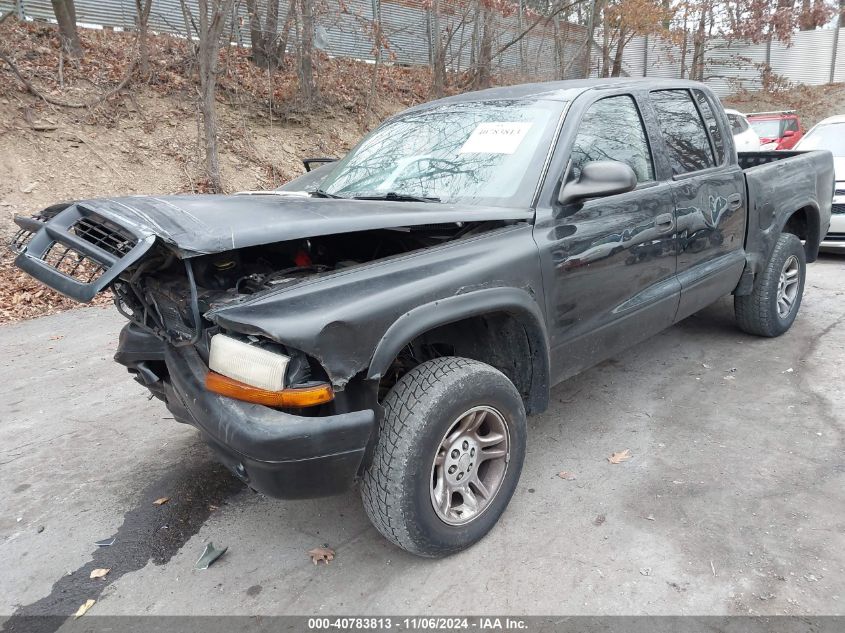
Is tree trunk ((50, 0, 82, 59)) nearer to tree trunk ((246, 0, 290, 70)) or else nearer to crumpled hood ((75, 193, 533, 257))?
tree trunk ((246, 0, 290, 70))

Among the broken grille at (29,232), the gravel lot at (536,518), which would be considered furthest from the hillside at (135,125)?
the broken grille at (29,232)

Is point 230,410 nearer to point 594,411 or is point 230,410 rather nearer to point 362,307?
point 362,307

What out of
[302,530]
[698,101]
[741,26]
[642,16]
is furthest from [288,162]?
[741,26]

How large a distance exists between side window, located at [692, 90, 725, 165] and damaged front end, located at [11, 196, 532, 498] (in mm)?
2590

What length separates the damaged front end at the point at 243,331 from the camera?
2080 mm

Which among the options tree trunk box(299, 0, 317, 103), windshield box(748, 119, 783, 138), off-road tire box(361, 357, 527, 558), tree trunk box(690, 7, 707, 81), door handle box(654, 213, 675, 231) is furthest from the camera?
tree trunk box(690, 7, 707, 81)

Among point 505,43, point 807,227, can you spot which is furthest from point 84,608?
point 505,43

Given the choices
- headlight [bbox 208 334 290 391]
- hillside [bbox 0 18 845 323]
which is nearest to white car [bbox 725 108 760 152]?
hillside [bbox 0 18 845 323]

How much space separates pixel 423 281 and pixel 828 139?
28.5ft

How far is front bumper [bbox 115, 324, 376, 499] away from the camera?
6.81 ft

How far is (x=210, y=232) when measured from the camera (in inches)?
83.7

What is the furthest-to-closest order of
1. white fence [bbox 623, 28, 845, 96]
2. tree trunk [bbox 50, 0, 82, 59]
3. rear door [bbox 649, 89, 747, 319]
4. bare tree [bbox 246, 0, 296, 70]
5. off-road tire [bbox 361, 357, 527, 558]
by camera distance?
white fence [bbox 623, 28, 845, 96]
bare tree [bbox 246, 0, 296, 70]
tree trunk [bbox 50, 0, 82, 59]
rear door [bbox 649, 89, 747, 319]
off-road tire [bbox 361, 357, 527, 558]

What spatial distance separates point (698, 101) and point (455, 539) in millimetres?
3373

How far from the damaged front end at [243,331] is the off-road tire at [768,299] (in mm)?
3189
